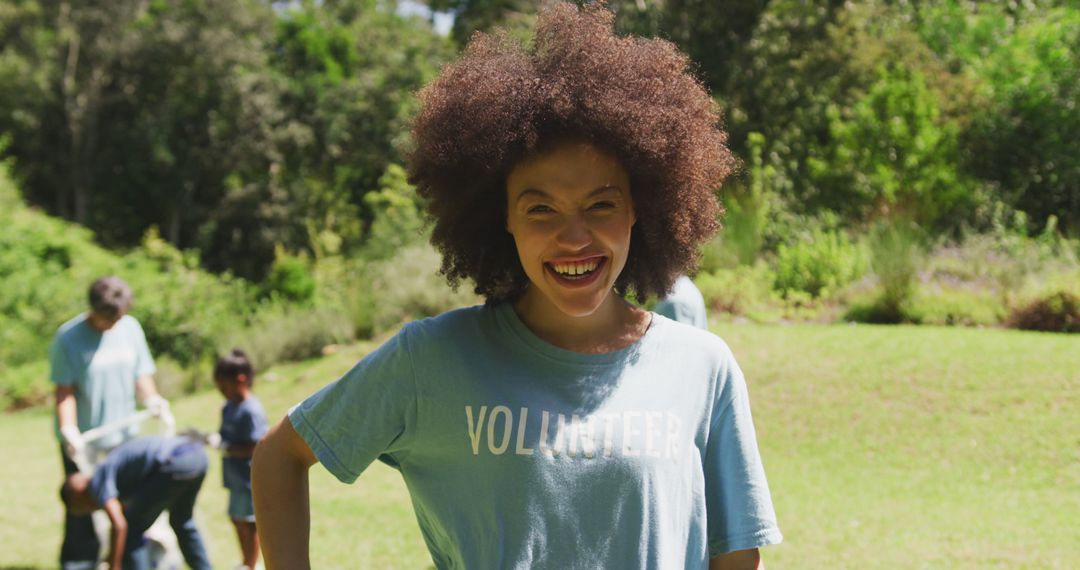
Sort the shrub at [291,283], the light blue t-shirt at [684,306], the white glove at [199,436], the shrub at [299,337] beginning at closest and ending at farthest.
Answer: the light blue t-shirt at [684,306] → the white glove at [199,436] → the shrub at [299,337] → the shrub at [291,283]

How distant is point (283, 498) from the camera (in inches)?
74.2

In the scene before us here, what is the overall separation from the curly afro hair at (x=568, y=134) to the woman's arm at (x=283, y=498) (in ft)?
1.65

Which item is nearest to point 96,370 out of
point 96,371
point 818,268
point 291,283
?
point 96,371

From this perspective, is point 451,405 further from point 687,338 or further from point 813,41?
point 813,41

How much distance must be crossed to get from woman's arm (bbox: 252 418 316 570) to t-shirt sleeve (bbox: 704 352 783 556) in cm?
75

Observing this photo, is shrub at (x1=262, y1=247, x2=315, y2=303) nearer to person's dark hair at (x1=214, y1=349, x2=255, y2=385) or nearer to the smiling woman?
person's dark hair at (x1=214, y1=349, x2=255, y2=385)

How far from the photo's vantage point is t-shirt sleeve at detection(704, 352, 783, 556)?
1.87 metres

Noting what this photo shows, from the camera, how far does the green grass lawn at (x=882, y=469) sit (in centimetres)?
648

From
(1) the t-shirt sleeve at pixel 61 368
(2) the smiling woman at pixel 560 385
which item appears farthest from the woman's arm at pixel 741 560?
(1) the t-shirt sleeve at pixel 61 368

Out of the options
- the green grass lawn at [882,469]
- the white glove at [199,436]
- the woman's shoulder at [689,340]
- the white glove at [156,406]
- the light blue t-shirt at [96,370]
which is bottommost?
the green grass lawn at [882,469]

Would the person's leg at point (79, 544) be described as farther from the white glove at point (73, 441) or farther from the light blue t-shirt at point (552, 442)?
the light blue t-shirt at point (552, 442)

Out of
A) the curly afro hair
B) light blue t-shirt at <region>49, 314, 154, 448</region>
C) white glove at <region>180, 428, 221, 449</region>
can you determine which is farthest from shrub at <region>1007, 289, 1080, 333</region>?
the curly afro hair

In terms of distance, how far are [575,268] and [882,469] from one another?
697 centimetres

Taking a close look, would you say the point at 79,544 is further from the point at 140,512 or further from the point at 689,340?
the point at 689,340
